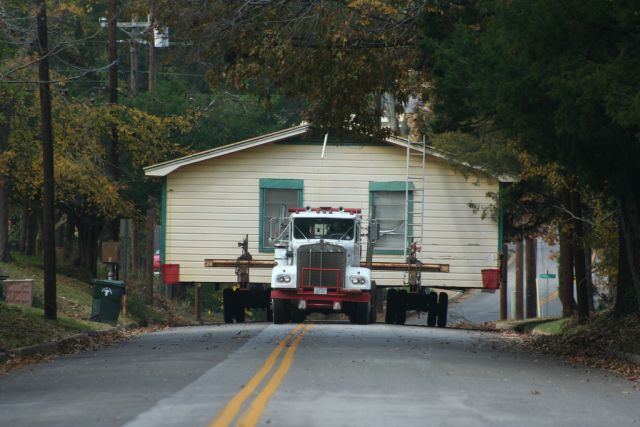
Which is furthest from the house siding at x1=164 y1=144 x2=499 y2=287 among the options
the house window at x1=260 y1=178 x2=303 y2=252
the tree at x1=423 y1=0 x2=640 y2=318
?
the tree at x1=423 y1=0 x2=640 y2=318

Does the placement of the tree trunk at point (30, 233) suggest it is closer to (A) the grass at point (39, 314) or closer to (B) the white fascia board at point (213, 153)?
(A) the grass at point (39, 314)

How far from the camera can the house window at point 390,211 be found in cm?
3772

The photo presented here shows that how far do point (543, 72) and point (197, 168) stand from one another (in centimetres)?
2118

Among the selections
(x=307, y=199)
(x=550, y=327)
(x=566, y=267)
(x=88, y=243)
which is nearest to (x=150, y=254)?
(x=88, y=243)

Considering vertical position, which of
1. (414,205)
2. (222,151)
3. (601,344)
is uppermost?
(222,151)

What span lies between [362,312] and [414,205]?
5441mm

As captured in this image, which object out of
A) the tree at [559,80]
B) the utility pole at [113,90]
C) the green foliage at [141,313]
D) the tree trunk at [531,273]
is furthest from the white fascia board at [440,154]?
the tree at [559,80]

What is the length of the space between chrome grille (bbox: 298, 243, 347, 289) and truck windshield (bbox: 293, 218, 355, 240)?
21.4 inches

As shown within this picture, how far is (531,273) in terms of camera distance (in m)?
46.7

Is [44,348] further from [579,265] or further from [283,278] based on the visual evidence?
[579,265]

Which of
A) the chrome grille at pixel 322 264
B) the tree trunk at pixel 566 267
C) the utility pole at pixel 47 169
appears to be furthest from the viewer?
the tree trunk at pixel 566 267

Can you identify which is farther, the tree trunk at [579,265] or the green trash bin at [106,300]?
the green trash bin at [106,300]

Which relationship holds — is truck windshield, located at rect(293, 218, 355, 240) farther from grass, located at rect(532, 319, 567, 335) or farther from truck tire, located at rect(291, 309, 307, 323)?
grass, located at rect(532, 319, 567, 335)

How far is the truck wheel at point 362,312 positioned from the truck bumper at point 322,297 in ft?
1.25
